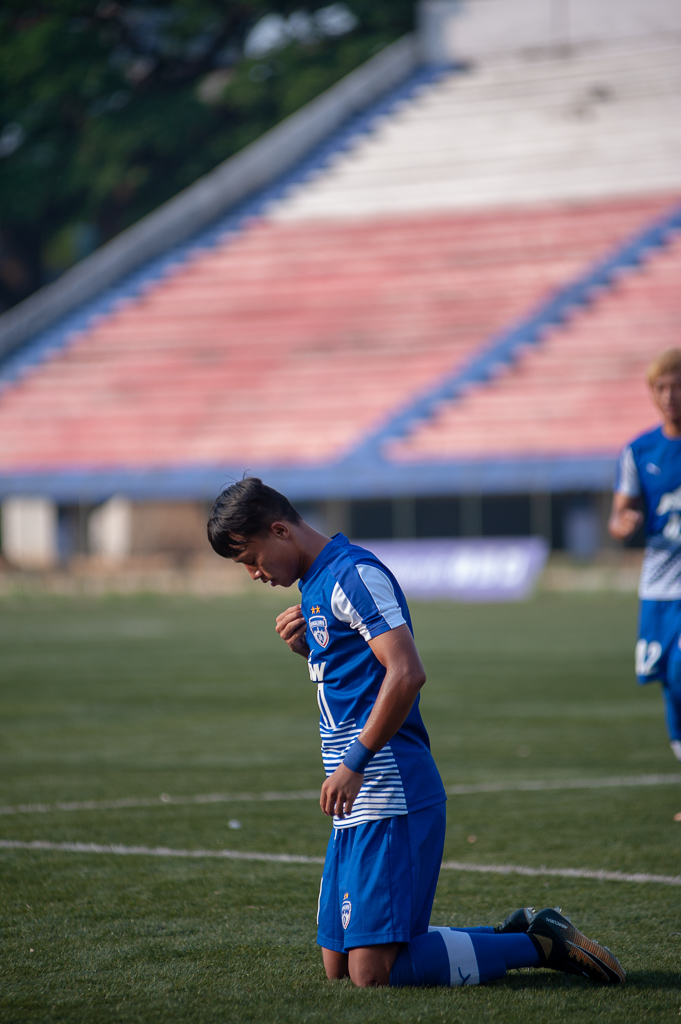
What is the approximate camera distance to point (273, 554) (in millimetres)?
4039

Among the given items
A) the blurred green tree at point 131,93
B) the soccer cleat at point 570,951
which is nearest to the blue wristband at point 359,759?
the soccer cleat at point 570,951

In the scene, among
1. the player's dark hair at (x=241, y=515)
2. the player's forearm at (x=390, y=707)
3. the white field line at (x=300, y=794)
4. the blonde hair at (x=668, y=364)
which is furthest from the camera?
the white field line at (x=300, y=794)

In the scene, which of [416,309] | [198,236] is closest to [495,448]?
[416,309]

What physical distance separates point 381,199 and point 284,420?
11.2 m

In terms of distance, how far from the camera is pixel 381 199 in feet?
123

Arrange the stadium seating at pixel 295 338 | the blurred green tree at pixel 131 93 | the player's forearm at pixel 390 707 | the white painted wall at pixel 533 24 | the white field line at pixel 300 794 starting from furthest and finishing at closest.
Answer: the blurred green tree at pixel 131 93 < the white painted wall at pixel 533 24 < the stadium seating at pixel 295 338 < the white field line at pixel 300 794 < the player's forearm at pixel 390 707

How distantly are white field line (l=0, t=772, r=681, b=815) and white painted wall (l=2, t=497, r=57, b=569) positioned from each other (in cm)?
2067

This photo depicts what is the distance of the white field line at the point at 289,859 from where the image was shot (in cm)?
553

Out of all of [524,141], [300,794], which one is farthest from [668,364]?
[524,141]

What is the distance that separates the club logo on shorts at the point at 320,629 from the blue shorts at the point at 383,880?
1.76 feet

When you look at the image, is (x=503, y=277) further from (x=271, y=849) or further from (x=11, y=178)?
(x=271, y=849)

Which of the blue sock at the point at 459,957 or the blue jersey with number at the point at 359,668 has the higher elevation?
the blue jersey with number at the point at 359,668

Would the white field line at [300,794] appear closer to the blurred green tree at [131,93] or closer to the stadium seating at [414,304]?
the stadium seating at [414,304]

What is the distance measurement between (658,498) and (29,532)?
2339 cm
